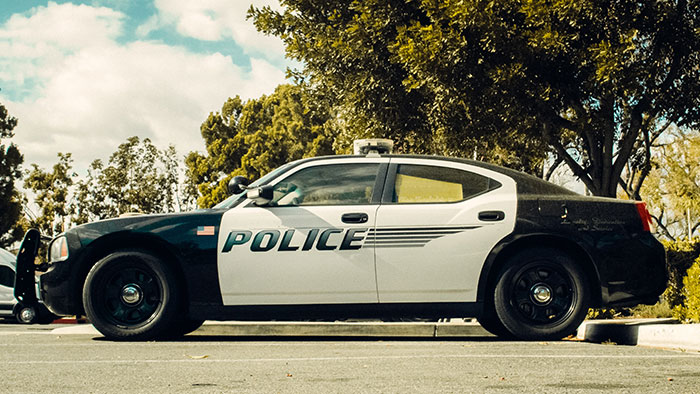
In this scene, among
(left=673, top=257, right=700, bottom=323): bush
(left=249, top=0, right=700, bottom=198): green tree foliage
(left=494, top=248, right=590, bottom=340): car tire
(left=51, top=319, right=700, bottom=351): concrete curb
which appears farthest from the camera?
(left=249, top=0, right=700, bottom=198): green tree foliage

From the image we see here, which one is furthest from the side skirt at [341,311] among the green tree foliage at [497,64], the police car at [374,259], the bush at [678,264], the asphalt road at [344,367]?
the green tree foliage at [497,64]

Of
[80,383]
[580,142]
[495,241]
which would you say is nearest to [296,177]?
[495,241]

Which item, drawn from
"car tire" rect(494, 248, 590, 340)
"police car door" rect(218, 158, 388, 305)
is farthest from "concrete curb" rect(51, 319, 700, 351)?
"police car door" rect(218, 158, 388, 305)

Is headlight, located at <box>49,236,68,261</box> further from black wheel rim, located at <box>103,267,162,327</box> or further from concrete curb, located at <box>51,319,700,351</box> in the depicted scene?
concrete curb, located at <box>51,319,700,351</box>

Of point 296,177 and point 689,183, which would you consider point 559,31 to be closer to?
point 296,177

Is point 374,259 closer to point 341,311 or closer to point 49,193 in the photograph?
point 341,311

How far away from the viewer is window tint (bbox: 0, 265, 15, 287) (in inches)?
713

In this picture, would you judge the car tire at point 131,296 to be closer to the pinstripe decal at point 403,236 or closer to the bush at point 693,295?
the pinstripe decal at point 403,236

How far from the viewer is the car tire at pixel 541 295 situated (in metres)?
6.43

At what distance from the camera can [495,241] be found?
646cm

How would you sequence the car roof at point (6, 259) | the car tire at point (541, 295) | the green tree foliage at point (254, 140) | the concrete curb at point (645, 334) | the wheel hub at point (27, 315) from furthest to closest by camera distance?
the green tree foliage at point (254, 140) < the car roof at point (6, 259) < the wheel hub at point (27, 315) < the car tire at point (541, 295) < the concrete curb at point (645, 334)

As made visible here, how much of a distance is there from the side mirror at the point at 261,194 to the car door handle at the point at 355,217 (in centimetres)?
65

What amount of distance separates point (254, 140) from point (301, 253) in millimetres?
41744

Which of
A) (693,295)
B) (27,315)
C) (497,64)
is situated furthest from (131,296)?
(27,315)
